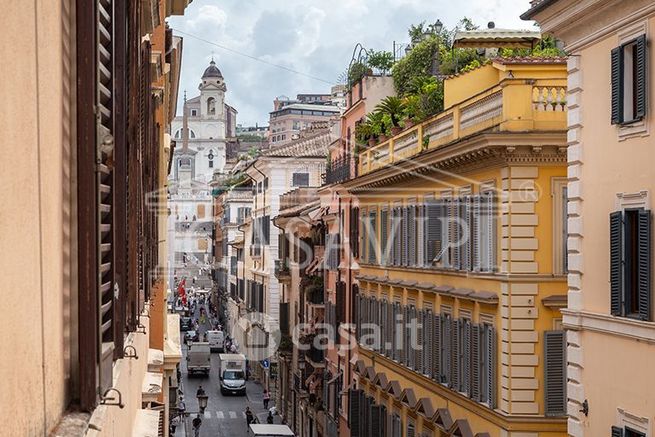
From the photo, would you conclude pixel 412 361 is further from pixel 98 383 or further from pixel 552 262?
pixel 98 383

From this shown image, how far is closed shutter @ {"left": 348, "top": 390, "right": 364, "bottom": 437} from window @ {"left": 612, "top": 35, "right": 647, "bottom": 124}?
2038 cm

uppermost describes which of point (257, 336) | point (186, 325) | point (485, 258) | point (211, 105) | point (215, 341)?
point (211, 105)

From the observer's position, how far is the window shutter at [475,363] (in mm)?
21328

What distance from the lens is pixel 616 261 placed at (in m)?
13.7

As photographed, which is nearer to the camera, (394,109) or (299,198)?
(394,109)

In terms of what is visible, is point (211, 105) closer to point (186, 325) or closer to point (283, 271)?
point (186, 325)

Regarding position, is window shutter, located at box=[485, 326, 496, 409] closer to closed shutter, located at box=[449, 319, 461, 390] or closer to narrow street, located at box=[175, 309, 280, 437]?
closed shutter, located at box=[449, 319, 461, 390]

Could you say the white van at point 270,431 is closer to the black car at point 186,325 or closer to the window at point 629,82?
the window at point 629,82

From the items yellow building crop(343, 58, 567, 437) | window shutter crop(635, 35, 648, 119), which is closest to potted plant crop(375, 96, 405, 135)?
yellow building crop(343, 58, 567, 437)

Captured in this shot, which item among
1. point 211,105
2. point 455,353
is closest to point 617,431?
point 455,353

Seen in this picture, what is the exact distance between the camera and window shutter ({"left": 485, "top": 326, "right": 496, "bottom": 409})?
2039cm

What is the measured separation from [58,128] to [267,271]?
193 feet

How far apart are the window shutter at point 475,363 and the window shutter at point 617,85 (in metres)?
8.25

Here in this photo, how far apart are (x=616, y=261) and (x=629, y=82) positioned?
2087 millimetres
